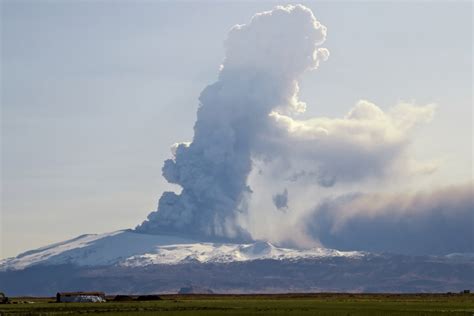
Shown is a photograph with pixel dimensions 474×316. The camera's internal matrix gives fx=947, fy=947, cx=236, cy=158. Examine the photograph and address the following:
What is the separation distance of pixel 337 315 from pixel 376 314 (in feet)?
19.7

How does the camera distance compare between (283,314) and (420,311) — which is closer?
(283,314)

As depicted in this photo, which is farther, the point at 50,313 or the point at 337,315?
the point at 50,313

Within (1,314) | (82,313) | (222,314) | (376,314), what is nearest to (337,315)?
(376,314)

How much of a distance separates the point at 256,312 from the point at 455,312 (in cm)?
2967

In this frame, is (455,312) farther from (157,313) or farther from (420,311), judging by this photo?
(157,313)

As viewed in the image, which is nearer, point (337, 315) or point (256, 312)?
point (337, 315)

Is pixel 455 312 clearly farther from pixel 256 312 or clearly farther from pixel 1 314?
pixel 1 314

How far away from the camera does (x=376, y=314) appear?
136 metres

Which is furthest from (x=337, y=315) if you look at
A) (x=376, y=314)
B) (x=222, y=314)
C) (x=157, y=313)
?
(x=157, y=313)

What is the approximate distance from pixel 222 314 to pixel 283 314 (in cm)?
886

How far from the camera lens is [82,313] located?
142750mm

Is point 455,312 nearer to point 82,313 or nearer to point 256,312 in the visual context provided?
point 256,312

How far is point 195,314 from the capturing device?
452 feet

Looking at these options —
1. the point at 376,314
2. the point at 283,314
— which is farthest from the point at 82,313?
the point at 376,314
